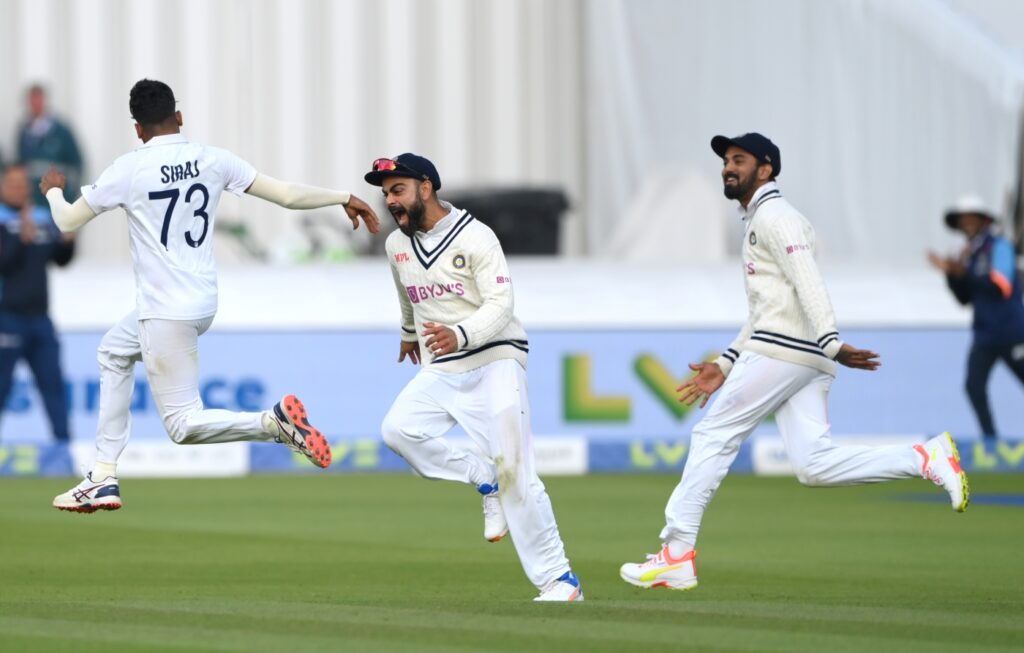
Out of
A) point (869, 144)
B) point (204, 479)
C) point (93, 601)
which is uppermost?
point (869, 144)

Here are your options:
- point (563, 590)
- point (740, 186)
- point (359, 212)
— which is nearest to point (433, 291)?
point (359, 212)

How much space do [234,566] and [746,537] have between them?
2858 mm

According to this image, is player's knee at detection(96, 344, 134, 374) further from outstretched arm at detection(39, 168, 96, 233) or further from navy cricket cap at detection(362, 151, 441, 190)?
navy cricket cap at detection(362, 151, 441, 190)

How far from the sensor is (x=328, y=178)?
76.6 feet

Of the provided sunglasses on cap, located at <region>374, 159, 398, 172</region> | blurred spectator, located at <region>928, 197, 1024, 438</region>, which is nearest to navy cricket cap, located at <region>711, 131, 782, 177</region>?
sunglasses on cap, located at <region>374, 159, 398, 172</region>

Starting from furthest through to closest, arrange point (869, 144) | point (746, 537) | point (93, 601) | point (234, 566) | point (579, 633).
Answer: point (869, 144), point (746, 537), point (234, 566), point (93, 601), point (579, 633)

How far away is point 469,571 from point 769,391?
5.78 feet

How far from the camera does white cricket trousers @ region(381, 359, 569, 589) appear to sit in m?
7.83

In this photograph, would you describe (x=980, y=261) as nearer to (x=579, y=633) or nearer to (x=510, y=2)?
(x=579, y=633)

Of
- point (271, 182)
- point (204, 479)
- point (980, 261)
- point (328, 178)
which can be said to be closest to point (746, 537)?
point (271, 182)

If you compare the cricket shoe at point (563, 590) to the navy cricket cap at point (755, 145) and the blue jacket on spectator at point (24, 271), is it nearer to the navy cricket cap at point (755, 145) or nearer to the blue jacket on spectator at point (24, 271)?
the navy cricket cap at point (755, 145)

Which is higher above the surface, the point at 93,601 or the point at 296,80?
the point at 296,80

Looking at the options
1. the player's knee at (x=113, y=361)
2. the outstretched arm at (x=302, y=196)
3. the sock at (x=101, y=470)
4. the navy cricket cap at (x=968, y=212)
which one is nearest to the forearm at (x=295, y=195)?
the outstretched arm at (x=302, y=196)

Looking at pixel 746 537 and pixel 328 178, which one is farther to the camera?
pixel 328 178
